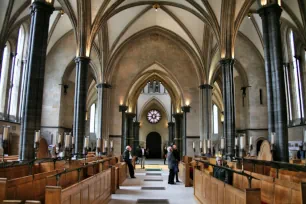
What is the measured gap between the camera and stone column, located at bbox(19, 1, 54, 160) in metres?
9.27

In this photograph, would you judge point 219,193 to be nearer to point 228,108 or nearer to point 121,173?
point 121,173

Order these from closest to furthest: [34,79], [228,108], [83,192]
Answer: [83,192] < [34,79] < [228,108]

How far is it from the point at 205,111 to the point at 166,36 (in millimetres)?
6816

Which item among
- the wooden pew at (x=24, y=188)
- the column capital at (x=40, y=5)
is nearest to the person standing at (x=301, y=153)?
the column capital at (x=40, y=5)

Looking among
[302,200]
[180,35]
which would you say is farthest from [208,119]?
[302,200]

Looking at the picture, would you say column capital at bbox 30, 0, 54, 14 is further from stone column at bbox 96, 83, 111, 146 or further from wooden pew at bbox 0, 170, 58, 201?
stone column at bbox 96, 83, 111, 146

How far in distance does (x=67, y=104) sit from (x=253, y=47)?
15.1m

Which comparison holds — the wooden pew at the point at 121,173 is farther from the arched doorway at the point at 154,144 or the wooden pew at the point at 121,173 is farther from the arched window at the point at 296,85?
the arched doorway at the point at 154,144

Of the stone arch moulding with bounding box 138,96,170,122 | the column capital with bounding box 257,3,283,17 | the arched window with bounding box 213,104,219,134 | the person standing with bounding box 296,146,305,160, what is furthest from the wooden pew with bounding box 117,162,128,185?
the stone arch moulding with bounding box 138,96,170,122

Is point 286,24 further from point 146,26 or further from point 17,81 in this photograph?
point 17,81

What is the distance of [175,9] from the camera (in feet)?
66.8

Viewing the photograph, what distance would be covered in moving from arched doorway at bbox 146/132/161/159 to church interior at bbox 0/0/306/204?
14100 millimetres

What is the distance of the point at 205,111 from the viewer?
22.3m

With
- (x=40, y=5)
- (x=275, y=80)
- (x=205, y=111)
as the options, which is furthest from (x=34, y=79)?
(x=205, y=111)
